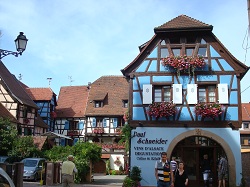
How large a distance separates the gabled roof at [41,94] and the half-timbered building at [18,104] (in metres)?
4.88

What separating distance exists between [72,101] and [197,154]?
31.2 meters

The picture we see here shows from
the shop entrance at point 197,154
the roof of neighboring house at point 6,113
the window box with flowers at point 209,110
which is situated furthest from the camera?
the roof of neighboring house at point 6,113

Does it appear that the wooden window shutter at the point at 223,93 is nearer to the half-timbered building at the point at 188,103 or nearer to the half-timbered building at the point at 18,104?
the half-timbered building at the point at 188,103

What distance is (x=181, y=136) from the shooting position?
18953 mm

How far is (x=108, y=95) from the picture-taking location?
1708 inches

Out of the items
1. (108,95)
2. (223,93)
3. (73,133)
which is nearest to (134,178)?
(223,93)

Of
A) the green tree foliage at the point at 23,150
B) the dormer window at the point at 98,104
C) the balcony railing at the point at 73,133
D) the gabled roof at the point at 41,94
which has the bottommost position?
the green tree foliage at the point at 23,150

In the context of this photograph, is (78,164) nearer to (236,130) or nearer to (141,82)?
(141,82)

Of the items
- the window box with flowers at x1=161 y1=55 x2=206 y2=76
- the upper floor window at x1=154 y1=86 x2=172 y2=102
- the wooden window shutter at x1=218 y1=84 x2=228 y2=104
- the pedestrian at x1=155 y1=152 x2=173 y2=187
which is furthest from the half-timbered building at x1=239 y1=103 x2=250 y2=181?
the pedestrian at x1=155 y1=152 x2=173 y2=187

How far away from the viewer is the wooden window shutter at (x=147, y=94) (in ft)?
63.2

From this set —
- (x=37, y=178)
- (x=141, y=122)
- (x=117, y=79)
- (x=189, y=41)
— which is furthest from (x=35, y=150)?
(x=117, y=79)

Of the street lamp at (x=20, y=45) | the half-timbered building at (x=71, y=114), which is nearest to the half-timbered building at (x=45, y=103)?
the half-timbered building at (x=71, y=114)

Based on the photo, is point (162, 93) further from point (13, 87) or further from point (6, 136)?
point (13, 87)

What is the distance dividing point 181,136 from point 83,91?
3190 centimetres
